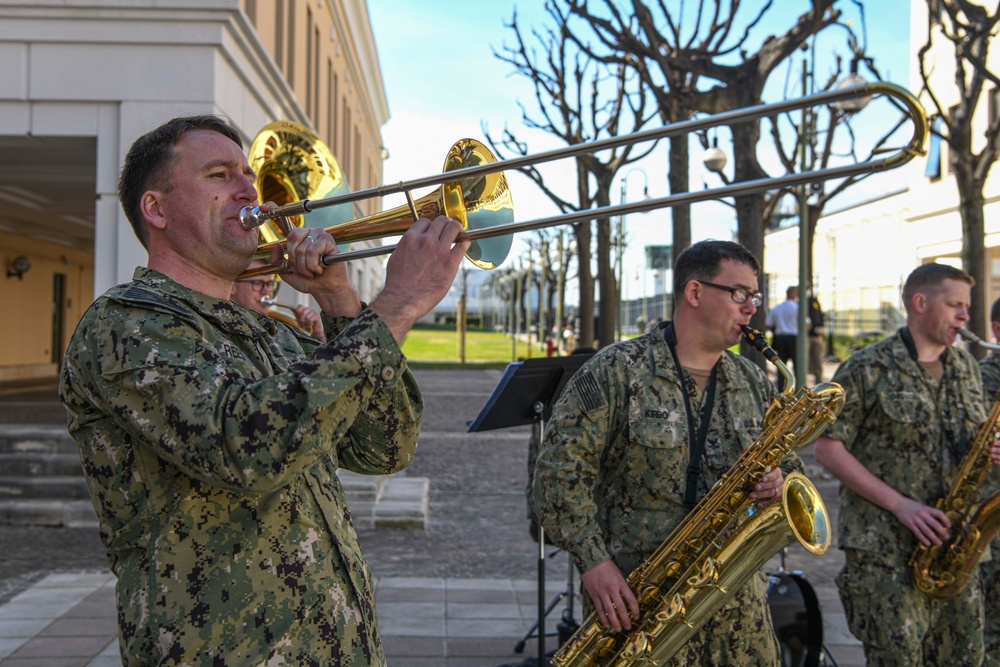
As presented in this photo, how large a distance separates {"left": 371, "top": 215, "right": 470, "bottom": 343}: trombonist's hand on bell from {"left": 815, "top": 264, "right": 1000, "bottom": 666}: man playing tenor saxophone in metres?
2.71

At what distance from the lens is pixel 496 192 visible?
8.14 feet

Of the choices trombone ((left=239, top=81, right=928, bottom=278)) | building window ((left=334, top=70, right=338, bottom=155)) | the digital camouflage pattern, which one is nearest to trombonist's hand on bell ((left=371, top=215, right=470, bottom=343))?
trombone ((left=239, top=81, right=928, bottom=278))

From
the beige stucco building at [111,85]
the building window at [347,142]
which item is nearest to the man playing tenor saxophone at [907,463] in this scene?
the beige stucco building at [111,85]

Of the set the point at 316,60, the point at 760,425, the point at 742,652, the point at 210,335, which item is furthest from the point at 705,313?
the point at 316,60

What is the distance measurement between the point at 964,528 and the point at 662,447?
1676 mm

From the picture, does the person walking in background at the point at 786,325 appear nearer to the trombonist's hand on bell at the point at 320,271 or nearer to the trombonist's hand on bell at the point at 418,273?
the trombonist's hand on bell at the point at 320,271

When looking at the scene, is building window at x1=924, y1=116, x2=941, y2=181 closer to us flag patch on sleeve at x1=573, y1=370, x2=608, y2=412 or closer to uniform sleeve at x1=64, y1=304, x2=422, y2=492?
us flag patch on sleeve at x1=573, y1=370, x2=608, y2=412

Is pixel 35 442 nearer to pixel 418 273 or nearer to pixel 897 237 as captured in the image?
pixel 418 273

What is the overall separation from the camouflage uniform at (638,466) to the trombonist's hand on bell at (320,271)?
1.22 metres

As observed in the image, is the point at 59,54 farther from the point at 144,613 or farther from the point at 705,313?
the point at 144,613

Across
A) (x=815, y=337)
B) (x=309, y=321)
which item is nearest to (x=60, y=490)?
(x=309, y=321)

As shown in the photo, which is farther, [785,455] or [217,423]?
[785,455]

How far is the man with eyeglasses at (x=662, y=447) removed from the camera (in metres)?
3.10

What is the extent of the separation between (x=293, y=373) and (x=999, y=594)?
406 centimetres
